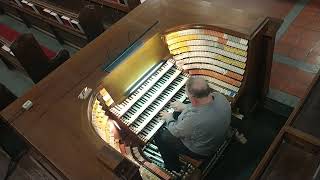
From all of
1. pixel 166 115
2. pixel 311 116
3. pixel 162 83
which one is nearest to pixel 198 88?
pixel 166 115

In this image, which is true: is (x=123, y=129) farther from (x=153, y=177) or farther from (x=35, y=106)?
(x=35, y=106)

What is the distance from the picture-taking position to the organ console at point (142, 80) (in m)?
3.09

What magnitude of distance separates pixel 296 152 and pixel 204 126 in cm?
87

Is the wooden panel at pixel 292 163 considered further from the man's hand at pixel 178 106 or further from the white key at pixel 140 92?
the white key at pixel 140 92

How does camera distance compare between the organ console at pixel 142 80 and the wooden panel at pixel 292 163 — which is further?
the organ console at pixel 142 80

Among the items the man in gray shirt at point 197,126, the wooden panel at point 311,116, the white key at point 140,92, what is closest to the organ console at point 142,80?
the white key at point 140,92

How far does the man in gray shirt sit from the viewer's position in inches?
120

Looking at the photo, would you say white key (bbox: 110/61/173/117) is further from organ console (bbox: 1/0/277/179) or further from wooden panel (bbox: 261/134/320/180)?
wooden panel (bbox: 261/134/320/180)

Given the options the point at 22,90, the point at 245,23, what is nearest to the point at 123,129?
the point at 245,23

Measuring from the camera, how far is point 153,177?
3197mm

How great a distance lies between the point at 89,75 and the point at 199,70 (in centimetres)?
137

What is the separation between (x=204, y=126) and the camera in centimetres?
310

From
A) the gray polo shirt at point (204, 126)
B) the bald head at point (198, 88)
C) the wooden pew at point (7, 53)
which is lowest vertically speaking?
the wooden pew at point (7, 53)

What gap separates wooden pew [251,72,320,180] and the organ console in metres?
1.02
